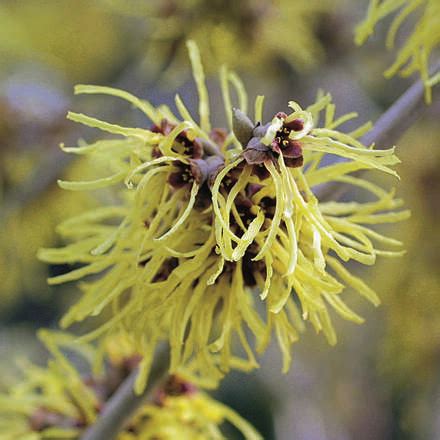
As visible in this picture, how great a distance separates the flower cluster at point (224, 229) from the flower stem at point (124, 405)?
1cm

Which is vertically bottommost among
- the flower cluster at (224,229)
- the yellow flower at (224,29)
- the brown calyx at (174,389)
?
the brown calyx at (174,389)

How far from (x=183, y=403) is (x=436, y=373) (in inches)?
35.6

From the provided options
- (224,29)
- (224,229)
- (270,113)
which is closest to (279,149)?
(224,229)

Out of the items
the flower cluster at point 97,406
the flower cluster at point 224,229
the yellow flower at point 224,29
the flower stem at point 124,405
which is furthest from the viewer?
the yellow flower at point 224,29

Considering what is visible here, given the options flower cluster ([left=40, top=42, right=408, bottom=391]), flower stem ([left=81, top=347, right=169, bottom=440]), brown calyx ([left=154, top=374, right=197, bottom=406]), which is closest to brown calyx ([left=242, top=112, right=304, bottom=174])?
flower cluster ([left=40, top=42, right=408, bottom=391])

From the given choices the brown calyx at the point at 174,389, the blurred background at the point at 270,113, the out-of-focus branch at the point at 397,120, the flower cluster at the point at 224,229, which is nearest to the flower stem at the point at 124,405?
the flower cluster at the point at 224,229

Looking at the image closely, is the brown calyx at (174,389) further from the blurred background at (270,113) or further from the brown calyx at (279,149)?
the blurred background at (270,113)

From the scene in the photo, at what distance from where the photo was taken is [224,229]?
75 centimetres

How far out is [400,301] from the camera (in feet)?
5.55

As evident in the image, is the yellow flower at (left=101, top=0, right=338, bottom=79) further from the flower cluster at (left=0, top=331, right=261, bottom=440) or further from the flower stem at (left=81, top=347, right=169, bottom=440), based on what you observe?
the flower stem at (left=81, top=347, right=169, bottom=440)

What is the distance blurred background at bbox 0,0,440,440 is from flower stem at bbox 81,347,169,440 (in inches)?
24.2

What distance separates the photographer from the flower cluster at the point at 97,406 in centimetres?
104

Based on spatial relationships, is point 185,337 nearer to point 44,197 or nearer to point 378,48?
point 44,197

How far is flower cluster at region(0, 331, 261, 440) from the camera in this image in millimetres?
1045
